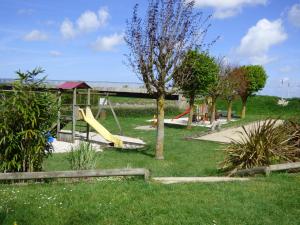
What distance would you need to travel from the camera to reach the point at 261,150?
9.80 meters

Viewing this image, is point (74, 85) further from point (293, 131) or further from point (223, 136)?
point (293, 131)

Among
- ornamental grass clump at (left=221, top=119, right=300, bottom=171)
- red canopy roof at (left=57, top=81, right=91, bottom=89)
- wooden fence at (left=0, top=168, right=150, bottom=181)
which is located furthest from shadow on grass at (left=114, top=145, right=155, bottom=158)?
wooden fence at (left=0, top=168, right=150, bottom=181)

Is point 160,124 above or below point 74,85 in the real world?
below

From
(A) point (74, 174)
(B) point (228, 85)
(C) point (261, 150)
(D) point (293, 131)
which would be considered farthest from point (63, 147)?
(B) point (228, 85)

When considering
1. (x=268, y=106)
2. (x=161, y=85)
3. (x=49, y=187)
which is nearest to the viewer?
(x=49, y=187)

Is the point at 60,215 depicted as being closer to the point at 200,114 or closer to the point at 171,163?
the point at 171,163

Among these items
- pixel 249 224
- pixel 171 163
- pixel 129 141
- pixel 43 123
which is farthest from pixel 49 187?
pixel 129 141

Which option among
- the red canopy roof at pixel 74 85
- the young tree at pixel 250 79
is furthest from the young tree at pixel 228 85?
the red canopy roof at pixel 74 85

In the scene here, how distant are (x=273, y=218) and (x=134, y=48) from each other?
353 inches

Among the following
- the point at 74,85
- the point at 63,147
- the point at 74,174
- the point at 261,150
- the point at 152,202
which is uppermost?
the point at 74,85

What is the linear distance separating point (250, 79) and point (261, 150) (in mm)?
23498

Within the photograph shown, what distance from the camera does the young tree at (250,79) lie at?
103 ft

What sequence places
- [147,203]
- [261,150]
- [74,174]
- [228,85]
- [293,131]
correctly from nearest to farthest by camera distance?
1. [147,203]
2. [74,174]
3. [261,150]
4. [293,131]
5. [228,85]

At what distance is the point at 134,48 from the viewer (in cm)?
1355
